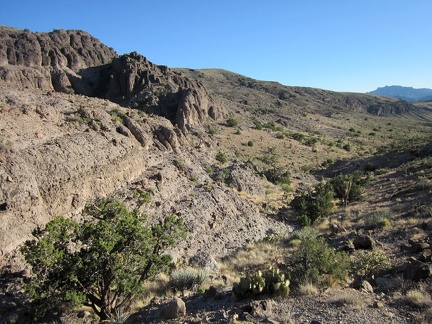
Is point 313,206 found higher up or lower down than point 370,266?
lower down

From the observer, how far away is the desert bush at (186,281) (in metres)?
10.9

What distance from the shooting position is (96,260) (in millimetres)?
8031

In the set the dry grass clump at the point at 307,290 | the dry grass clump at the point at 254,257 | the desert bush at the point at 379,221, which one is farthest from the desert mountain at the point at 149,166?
the dry grass clump at the point at 307,290

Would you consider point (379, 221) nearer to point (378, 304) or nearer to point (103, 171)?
point (378, 304)

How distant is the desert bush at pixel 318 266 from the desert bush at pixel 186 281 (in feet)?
11.1

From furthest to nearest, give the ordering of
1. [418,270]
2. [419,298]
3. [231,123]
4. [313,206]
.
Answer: [231,123] < [313,206] < [418,270] < [419,298]

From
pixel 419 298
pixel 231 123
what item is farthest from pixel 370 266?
pixel 231 123

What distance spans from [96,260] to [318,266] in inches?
256

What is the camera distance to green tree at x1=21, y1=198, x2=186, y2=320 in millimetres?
7422

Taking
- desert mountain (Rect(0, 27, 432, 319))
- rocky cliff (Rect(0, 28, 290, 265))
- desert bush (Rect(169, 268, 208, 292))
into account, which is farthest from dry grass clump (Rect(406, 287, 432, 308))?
rocky cliff (Rect(0, 28, 290, 265))

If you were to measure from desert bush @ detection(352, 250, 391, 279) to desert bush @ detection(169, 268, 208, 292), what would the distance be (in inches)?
213

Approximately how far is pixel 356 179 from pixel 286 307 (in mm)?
26339

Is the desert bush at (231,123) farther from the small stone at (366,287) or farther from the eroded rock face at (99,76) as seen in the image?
the small stone at (366,287)

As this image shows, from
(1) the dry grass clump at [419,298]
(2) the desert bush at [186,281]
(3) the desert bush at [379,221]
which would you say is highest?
(1) the dry grass clump at [419,298]
